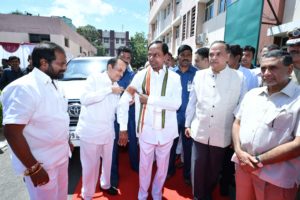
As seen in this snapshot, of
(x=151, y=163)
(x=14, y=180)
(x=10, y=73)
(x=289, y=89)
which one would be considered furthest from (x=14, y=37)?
(x=289, y=89)

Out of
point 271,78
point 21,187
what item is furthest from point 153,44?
point 21,187

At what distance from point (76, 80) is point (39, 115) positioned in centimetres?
318

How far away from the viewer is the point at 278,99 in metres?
1.92

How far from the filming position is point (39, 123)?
176 cm

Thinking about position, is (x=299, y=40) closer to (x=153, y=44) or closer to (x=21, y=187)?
(x=153, y=44)

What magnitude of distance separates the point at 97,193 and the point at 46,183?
60.1 inches

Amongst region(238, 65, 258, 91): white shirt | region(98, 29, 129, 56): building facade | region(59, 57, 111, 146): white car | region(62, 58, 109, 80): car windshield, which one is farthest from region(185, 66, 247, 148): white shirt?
region(98, 29, 129, 56): building facade

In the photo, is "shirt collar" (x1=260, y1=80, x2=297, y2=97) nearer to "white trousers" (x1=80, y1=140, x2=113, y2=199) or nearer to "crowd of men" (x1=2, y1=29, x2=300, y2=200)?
"crowd of men" (x1=2, y1=29, x2=300, y2=200)

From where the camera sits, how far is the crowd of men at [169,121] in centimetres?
177

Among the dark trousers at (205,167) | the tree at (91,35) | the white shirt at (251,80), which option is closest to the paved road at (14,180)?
the dark trousers at (205,167)

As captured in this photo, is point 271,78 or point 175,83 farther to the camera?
point 175,83

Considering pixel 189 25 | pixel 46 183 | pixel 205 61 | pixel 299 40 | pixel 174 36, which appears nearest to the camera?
pixel 46 183

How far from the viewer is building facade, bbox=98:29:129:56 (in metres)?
62.2

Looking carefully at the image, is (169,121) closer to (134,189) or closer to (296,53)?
(134,189)
